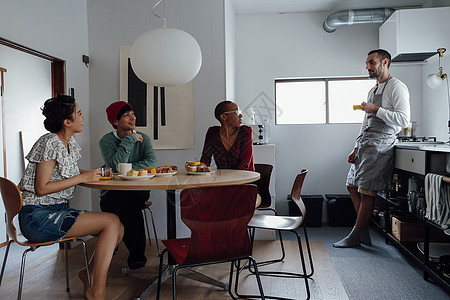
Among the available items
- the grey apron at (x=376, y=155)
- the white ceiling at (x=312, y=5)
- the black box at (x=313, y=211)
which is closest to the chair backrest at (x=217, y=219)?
the grey apron at (x=376, y=155)

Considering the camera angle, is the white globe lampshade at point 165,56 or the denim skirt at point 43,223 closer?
the denim skirt at point 43,223

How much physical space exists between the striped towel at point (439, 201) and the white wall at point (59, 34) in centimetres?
321

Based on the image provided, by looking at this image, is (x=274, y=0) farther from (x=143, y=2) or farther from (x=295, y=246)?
(x=295, y=246)

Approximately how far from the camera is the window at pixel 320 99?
Result: 514 centimetres

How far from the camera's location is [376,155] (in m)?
3.46

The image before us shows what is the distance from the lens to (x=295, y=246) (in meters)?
3.56

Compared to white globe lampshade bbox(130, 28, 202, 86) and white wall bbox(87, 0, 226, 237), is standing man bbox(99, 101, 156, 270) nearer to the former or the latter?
white globe lampshade bbox(130, 28, 202, 86)

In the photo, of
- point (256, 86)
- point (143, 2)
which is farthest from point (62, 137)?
point (256, 86)

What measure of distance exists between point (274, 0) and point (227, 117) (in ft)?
7.83

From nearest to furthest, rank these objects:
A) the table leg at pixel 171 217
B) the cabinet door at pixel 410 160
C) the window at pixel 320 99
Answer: the table leg at pixel 171 217 < the cabinet door at pixel 410 160 < the window at pixel 320 99

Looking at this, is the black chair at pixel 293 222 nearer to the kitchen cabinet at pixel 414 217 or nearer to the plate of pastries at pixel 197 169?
the plate of pastries at pixel 197 169

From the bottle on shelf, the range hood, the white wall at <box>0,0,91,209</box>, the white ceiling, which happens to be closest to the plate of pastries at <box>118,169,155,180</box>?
the white wall at <box>0,0,91,209</box>

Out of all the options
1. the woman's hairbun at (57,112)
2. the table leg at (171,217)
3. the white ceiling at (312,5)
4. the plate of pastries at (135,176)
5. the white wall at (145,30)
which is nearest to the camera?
the woman's hairbun at (57,112)

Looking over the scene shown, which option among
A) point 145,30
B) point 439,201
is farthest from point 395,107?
point 145,30
